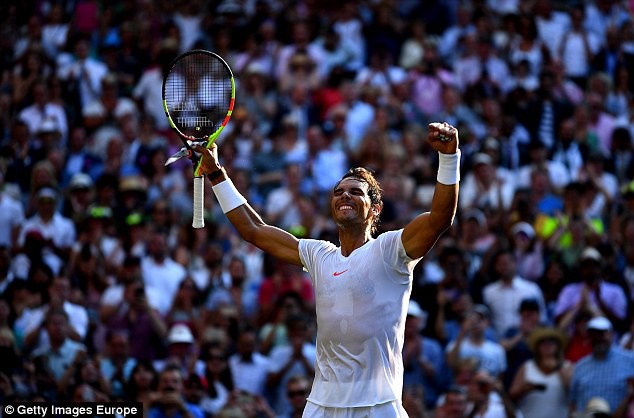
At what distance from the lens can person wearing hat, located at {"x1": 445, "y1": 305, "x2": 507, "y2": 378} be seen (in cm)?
1287

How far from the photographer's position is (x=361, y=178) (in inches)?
323

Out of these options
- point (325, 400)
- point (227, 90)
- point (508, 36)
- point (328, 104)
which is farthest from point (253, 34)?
point (325, 400)

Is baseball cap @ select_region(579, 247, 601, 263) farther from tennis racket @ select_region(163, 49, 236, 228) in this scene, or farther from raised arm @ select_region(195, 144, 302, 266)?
raised arm @ select_region(195, 144, 302, 266)

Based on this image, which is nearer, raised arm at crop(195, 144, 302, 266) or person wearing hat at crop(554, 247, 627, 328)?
raised arm at crop(195, 144, 302, 266)

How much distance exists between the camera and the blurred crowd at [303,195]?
12797mm

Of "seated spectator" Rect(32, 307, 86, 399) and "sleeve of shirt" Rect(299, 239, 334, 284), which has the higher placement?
"sleeve of shirt" Rect(299, 239, 334, 284)

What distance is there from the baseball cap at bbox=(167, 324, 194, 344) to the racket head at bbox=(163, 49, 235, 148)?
3.82m

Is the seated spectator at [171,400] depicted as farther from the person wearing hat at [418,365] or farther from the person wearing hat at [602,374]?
the person wearing hat at [602,374]

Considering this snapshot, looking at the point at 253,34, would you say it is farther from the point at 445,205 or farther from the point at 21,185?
the point at 445,205

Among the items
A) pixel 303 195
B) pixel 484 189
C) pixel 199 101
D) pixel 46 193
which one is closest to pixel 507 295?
pixel 484 189

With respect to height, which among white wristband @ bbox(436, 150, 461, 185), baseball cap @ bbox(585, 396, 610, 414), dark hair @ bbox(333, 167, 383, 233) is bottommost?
baseball cap @ bbox(585, 396, 610, 414)

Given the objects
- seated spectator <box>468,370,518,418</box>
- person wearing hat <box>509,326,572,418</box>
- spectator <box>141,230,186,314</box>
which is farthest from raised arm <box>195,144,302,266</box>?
spectator <box>141,230,186,314</box>

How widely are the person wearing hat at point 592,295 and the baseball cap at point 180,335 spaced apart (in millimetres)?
3434

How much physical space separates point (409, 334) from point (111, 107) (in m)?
5.81
